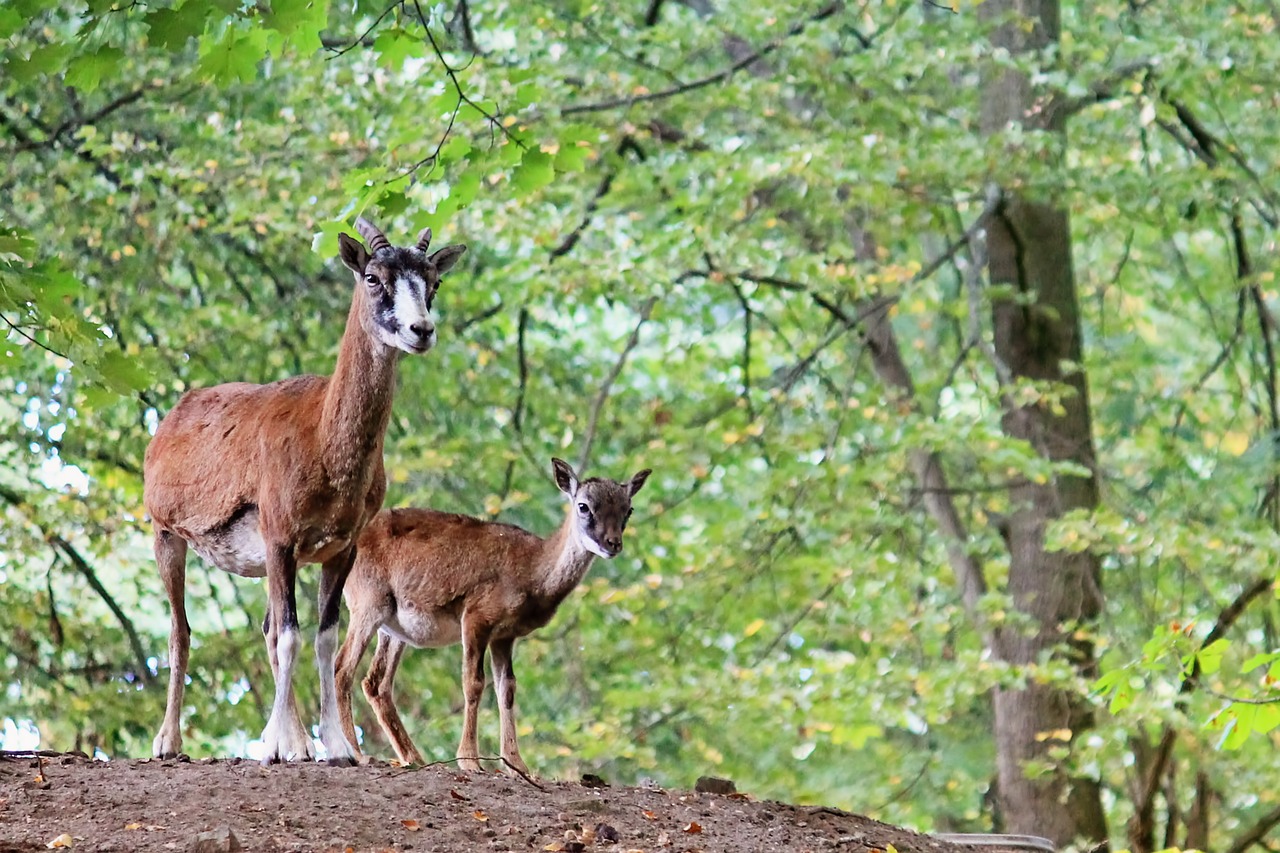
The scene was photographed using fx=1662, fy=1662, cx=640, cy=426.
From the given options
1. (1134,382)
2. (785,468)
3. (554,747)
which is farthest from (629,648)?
(1134,382)

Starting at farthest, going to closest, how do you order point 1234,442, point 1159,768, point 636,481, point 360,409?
point 1234,442 < point 1159,768 < point 636,481 < point 360,409

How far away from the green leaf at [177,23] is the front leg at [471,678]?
3.80 metres

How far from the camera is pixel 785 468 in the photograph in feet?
44.2

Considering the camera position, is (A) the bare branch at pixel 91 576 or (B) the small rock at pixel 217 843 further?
(A) the bare branch at pixel 91 576

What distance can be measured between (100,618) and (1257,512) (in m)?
10.2

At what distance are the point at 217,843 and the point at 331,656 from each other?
2.17m

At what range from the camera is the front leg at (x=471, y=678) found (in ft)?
27.2

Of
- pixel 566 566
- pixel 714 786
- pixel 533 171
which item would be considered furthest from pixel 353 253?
pixel 714 786

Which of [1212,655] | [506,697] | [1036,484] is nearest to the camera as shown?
[1212,655]

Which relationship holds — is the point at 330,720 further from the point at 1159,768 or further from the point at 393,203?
the point at 1159,768

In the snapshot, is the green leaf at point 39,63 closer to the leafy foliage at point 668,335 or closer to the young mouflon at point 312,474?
the young mouflon at point 312,474

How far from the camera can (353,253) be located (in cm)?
725

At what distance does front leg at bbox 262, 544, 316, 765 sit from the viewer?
735 centimetres

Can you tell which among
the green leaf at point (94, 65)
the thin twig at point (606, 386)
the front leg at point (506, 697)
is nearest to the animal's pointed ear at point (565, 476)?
the front leg at point (506, 697)
